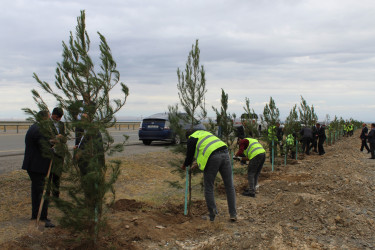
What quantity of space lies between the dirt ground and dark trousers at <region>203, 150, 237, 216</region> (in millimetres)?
281

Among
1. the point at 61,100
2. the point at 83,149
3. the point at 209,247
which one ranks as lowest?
the point at 209,247

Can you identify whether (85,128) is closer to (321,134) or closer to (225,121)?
(225,121)

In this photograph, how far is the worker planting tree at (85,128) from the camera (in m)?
3.73

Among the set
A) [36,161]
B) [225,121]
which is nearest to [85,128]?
[36,161]

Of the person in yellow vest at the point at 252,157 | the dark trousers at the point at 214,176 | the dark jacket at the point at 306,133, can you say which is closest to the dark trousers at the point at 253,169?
the person in yellow vest at the point at 252,157

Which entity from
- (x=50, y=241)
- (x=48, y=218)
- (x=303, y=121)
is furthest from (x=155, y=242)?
(x=303, y=121)

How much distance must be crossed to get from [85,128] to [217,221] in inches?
107

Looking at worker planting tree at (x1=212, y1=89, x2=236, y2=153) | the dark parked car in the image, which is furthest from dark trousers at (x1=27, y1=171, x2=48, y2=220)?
the dark parked car

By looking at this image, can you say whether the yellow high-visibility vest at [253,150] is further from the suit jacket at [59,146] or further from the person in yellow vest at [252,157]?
the suit jacket at [59,146]

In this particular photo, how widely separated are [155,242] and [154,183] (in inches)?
164

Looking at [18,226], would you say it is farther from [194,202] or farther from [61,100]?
[194,202]

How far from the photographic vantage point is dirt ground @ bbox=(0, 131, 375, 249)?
443cm

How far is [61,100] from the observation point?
3857mm

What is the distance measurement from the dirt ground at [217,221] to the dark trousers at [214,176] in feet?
0.92
